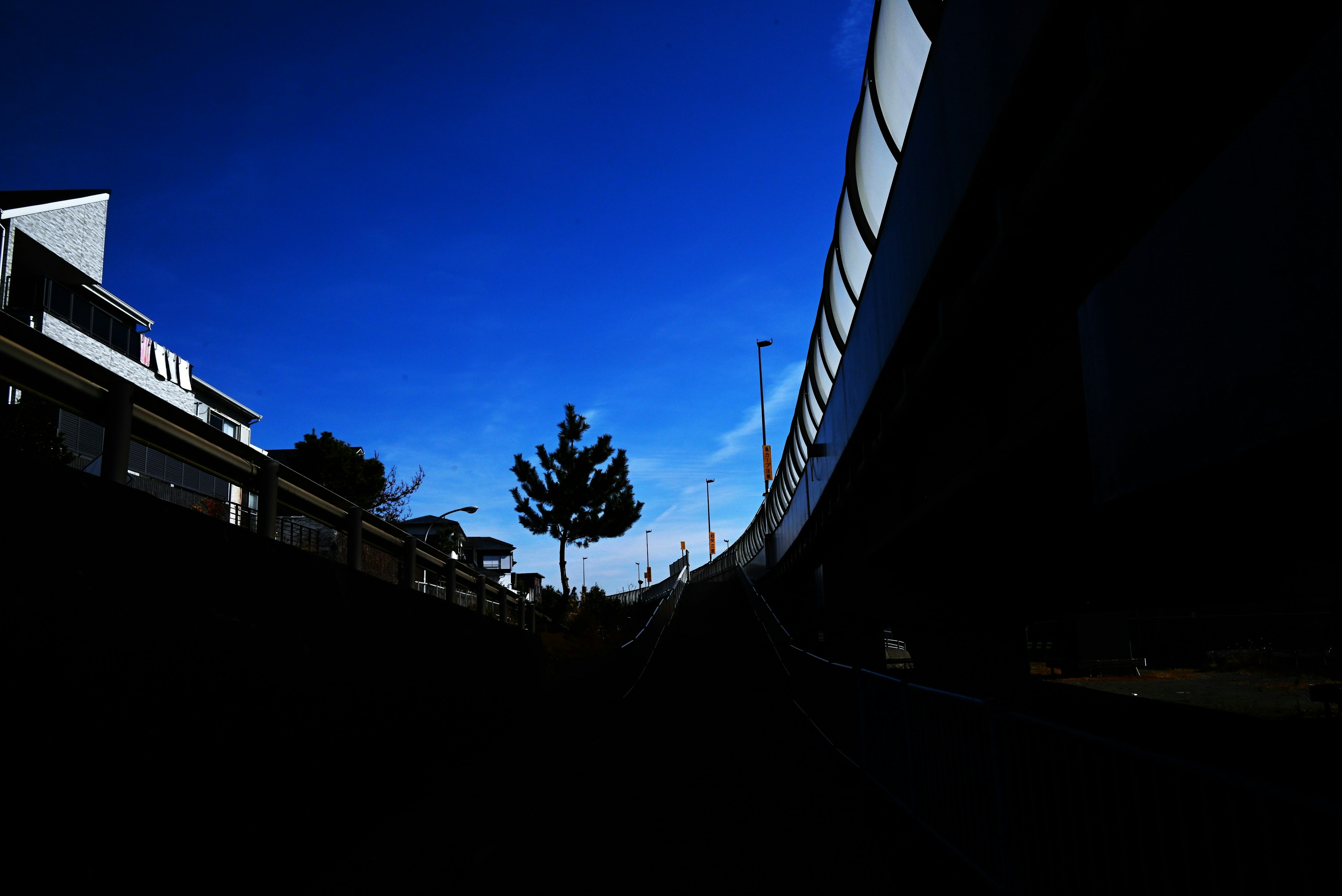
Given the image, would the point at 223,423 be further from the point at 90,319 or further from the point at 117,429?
the point at 117,429

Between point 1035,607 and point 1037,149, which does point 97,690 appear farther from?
point 1035,607

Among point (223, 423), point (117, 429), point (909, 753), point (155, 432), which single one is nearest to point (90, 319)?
point (223, 423)

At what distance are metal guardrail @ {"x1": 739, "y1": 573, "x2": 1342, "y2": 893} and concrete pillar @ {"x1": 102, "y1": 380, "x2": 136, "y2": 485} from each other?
4.36 metres

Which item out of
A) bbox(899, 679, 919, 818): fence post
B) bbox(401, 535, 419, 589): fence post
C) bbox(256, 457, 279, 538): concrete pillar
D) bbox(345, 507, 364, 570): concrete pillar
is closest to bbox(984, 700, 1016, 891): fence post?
bbox(899, 679, 919, 818): fence post

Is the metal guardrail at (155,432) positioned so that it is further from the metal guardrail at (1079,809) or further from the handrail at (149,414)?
the metal guardrail at (1079,809)

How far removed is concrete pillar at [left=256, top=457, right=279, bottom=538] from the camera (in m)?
5.41

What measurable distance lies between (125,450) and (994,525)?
29.4 feet

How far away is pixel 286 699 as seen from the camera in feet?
15.3

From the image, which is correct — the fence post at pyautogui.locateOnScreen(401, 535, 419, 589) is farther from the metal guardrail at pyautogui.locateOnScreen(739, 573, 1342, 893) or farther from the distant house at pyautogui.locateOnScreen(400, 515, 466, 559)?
the distant house at pyautogui.locateOnScreen(400, 515, 466, 559)

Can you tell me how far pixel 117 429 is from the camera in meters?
4.04

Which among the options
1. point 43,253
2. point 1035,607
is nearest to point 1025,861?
point 1035,607

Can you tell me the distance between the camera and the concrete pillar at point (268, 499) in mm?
5406

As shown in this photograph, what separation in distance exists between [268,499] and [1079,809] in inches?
185

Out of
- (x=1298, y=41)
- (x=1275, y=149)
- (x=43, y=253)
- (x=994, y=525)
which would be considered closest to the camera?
(x=1275, y=149)
